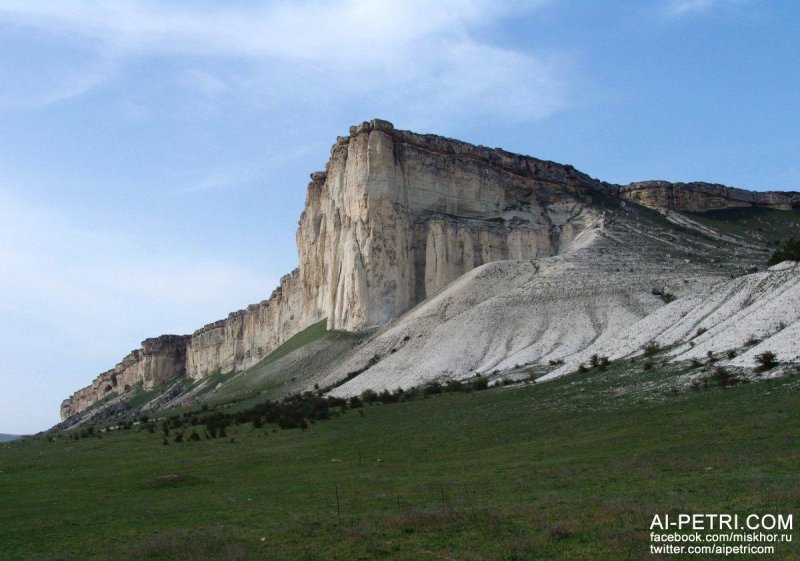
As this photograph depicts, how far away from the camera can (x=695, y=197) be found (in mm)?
112938

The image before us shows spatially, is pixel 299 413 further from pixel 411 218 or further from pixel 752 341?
pixel 411 218

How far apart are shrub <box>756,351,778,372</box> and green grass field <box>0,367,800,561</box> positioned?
224 cm

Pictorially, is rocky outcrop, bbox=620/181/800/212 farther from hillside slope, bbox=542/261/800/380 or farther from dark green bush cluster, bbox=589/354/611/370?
dark green bush cluster, bbox=589/354/611/370

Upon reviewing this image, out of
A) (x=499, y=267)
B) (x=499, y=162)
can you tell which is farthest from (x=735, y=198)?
(x=499, y=267)

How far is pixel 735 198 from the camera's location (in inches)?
4646

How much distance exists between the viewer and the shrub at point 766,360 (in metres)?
32.6

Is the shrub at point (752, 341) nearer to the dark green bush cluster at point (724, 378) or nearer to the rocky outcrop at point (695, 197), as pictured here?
the dark green bush cluster at point (724, 378)

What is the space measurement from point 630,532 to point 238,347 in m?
119

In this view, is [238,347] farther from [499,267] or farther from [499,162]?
[499,267]

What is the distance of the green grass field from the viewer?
14.9 meters

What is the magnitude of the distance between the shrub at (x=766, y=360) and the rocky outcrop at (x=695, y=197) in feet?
254

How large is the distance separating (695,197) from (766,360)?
84795 mm

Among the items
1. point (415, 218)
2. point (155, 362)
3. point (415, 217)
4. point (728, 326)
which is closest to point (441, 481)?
point (728, 326)

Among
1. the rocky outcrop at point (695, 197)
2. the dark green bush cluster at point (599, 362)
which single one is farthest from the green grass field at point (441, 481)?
the rocky outcrop at point (695, 197)
